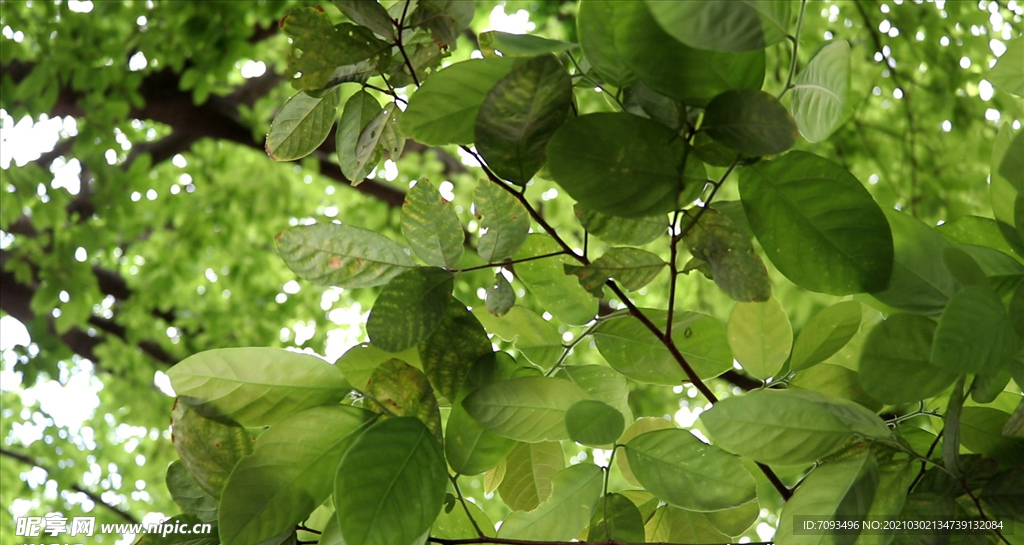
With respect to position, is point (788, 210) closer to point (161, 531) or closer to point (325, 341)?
point (161, 531)

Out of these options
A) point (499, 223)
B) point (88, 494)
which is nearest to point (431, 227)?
point (499, 223)

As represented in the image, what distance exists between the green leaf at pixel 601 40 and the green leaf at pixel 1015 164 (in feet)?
0.42

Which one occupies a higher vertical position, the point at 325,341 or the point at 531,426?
the point at 531,426

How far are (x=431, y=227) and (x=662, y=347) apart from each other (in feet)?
0.37

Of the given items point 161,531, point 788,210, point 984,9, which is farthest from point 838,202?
point 984,9

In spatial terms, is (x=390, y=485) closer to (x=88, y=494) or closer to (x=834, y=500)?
(x=834, y=500)

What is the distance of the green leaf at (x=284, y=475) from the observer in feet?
0.88

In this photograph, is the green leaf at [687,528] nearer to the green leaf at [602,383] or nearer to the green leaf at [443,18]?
the green leaf at [602,383]

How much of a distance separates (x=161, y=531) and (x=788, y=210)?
27 cm

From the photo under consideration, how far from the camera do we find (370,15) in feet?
0.93

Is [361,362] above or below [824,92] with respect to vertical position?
below

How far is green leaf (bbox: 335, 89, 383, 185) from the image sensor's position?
32 cm

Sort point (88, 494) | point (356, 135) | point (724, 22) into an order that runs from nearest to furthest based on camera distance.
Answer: point (724, 22) → point (356, 135) → point (88, 494)

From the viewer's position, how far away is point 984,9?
75.3 inches
